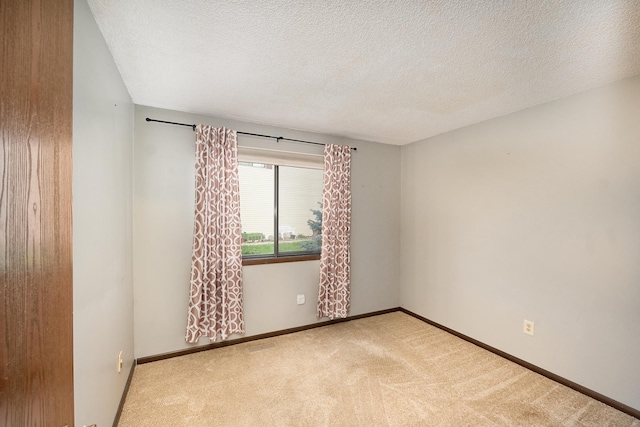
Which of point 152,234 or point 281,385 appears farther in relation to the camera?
point 152,234

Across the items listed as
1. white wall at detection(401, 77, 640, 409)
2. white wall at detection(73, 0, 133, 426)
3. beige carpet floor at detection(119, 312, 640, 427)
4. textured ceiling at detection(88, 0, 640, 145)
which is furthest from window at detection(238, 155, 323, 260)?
white wall at detection(401, 77, 640, 409)

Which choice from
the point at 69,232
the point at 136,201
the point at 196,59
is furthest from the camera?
the point at 136,201

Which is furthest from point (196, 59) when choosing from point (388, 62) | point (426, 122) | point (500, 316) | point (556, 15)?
point (500, 316)

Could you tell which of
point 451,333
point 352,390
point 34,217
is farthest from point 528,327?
point 34,217

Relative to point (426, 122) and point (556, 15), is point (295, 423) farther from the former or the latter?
point (426, 122)

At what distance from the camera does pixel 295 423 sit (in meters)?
1.77

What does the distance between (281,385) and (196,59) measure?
248 centimetres

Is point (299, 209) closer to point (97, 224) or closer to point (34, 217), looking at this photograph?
point (97, 224)

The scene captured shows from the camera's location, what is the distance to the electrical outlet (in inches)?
95.3

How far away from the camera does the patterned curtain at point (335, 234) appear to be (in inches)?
128

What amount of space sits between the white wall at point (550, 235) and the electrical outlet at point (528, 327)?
0.04 meters

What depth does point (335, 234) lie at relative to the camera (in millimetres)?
3301

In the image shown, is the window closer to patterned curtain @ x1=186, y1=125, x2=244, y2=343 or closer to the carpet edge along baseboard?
patterned curtain @ x1=186, y1=125, x2=244, y2=343

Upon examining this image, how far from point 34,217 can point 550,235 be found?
10.4ft
